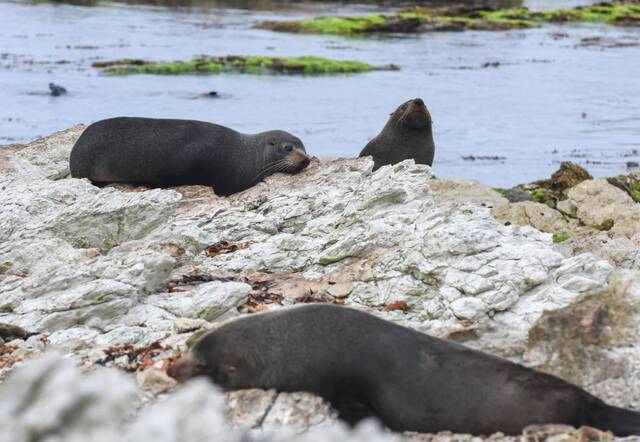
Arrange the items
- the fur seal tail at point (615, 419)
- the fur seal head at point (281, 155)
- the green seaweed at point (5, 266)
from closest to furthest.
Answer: the fur seal tail at point (615, 419), the green seaweed at point (5, 266), the fur seal head at point (281, 155)

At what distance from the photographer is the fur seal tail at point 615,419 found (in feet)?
15.6

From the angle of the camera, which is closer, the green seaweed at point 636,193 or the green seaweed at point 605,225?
the green seaweed at point 605,225

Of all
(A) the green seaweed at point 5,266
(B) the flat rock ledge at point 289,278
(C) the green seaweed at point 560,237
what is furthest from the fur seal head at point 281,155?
(A) the green seaweed at point 5,266

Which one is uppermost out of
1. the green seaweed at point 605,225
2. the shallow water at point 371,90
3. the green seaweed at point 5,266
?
the green seaweed at point 5,266

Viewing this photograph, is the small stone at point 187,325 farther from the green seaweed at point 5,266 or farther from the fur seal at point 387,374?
the green seaweed at point 5,266

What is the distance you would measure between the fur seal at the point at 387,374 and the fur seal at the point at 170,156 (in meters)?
5.38

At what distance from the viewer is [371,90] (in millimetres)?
26594

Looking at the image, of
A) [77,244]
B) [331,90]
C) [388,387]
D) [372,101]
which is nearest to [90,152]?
[77,244]

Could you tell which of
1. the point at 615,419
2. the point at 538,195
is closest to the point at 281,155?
the point at 538,195

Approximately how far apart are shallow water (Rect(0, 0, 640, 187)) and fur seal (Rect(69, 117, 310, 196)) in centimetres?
671

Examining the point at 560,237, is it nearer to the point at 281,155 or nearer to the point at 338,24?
the point at 281,155

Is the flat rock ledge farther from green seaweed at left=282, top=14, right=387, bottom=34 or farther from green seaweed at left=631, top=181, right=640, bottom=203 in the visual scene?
green seaweed at left=282, top=14, right=387, bottom=34

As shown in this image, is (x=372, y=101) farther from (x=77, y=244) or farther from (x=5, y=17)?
(x=5, y=17)

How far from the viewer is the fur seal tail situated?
4742 mm
